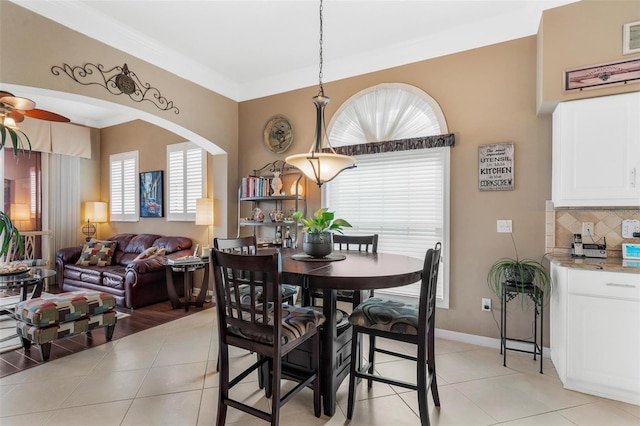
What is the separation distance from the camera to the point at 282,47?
3559 mm

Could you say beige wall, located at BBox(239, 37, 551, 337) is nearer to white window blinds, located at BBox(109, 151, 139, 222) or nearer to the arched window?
the arched window

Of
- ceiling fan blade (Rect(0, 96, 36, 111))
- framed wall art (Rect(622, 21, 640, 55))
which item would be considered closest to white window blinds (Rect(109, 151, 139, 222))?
ceiling fan blade (Rect(0, 96, 36, 111))

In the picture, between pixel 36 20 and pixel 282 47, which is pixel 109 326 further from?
pixel 282 47

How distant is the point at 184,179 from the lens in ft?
17.5

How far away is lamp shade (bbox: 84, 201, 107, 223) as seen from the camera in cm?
616

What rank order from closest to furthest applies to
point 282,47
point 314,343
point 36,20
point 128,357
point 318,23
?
point 314,343, point 36,20, point 128,357, point 318,23, point 282,47

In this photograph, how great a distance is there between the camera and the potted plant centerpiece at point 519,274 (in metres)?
2.70

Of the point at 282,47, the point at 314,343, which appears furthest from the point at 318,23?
the point at 314,343

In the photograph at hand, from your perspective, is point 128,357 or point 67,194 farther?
point 67,194

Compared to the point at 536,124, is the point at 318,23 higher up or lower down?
higher up

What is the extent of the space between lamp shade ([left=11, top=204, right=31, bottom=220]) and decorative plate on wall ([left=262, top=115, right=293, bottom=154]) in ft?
15.4

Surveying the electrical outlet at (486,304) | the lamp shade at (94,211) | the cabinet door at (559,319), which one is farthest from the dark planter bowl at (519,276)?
the lamp shade at (94,211)

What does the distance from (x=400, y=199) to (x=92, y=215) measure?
19.4 feet

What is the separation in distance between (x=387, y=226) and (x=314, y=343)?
192cm
